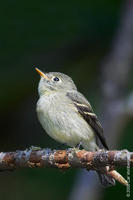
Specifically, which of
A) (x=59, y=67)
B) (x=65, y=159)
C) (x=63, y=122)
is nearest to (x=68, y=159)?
(x=65, y=159)

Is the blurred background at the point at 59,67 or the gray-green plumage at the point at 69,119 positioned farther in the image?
the blurred background at the point at 59,67

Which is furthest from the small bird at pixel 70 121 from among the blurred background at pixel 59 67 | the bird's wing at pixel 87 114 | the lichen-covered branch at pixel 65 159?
the blurred background at pixel 59 67

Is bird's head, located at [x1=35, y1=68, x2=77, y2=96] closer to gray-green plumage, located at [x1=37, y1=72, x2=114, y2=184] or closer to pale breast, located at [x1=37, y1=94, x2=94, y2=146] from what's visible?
gray-green plumage, located at [x1=37, y1=72, x2=114, y2=184]

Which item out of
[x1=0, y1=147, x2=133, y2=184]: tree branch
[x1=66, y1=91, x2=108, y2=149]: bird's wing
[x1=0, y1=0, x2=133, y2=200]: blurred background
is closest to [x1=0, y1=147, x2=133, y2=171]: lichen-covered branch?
[x1=0, y1=147, x2=133, y2=184]: tree branch

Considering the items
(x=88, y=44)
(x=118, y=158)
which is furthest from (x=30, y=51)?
(x=118, y=158)

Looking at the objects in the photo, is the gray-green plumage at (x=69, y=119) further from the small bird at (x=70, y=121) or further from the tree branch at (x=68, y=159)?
the tree branch at (x=68, y=159)
